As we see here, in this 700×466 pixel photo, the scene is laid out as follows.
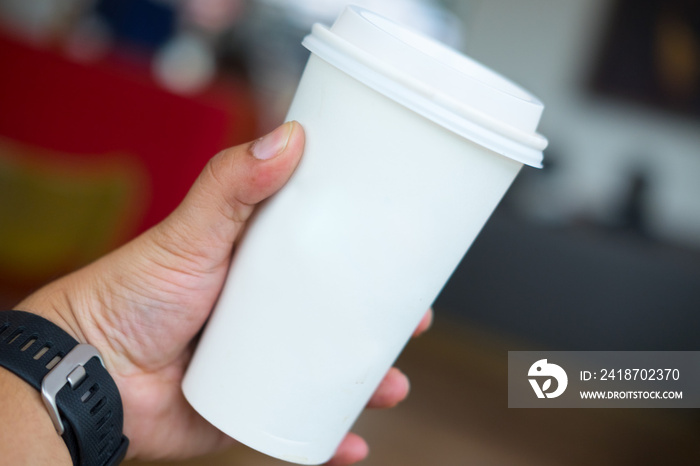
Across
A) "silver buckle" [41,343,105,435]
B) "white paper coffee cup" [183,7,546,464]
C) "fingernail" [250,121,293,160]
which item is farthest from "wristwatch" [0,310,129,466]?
"fingernail" [250,121,293,160]

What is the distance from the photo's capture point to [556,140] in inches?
140

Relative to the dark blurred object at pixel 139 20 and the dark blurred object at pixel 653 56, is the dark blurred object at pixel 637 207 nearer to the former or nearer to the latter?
the dark blurred object at pixel 653 56

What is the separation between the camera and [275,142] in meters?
0.66

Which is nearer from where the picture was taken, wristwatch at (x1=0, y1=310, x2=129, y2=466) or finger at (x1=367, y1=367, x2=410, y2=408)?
wristwatch at (x1=0, y1=310, x2=129, y2=466)

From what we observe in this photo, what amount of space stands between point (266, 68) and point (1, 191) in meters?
3.23

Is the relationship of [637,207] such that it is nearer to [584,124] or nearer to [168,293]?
[584,124]

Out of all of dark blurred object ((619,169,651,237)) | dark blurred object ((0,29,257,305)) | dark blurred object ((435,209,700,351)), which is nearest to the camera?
dark blurred object ((0,29,257,305))

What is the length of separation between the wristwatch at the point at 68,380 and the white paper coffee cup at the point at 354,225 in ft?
0.34

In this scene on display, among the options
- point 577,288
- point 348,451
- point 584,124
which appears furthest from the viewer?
point 584,124

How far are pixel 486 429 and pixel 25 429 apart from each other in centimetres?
181

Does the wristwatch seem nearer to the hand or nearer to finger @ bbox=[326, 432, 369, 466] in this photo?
the hand

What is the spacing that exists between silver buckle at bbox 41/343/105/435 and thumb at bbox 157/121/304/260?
0.51 ft

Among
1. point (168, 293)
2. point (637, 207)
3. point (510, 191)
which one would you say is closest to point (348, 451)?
point (168, 293)

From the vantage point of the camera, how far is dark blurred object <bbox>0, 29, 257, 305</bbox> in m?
1.86
